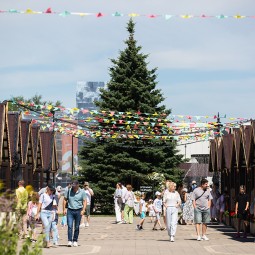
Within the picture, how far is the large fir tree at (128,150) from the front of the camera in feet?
183

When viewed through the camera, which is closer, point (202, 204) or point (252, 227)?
point (202, 204)

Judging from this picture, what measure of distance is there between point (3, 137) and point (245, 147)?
10.3 metres

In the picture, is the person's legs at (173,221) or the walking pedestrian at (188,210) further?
the walking pedestrian at (188,210)

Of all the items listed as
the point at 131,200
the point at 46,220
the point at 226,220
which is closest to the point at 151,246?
the point at 46,220

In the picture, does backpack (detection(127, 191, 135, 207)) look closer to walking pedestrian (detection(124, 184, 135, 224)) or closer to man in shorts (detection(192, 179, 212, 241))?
walking pedestrian (detection(124, 184, 135, 224))

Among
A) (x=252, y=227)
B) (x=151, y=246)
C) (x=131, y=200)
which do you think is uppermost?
(x=131, y=200)

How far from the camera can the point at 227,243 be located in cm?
2356

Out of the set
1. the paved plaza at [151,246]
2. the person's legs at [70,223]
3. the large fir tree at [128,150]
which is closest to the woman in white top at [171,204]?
the paved plaza at [151,246]

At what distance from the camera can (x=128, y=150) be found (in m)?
56.6

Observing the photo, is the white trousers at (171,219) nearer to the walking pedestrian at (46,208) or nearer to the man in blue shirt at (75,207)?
the man in blue shirt at (75,207)

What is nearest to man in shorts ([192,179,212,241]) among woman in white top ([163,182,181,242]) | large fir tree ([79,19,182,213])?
woman in white top ([163,182,181,242])

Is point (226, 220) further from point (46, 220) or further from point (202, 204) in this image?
point (46, 220)

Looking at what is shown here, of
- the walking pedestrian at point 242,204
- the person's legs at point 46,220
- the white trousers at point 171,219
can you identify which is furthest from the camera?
the walking pedestrian at point 242,204

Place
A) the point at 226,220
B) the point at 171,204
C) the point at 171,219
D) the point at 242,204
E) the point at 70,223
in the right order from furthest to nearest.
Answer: the point at 226,220, the point at 242,204, the point at 171,204, the point at 171,219, the point at 70,223
